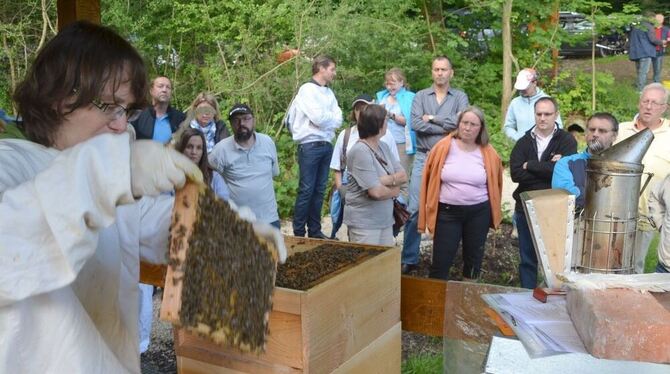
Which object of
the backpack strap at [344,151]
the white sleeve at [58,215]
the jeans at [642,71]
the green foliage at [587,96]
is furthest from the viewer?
the jeans at [642,71]

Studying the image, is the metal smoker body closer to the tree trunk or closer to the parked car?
the tree trunk

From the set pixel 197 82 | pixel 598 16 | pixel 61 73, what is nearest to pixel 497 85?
pixel 598 16

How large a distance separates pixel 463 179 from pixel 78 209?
14.5 feet

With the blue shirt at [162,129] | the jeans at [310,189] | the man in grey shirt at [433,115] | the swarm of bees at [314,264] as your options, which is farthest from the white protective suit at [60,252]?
the jeans at [310,189]

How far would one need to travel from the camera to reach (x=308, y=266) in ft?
9.23

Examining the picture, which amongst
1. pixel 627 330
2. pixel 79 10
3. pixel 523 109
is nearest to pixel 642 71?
pixel 523 109

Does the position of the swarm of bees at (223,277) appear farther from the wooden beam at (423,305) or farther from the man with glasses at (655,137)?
the man with glasses at (655,137)

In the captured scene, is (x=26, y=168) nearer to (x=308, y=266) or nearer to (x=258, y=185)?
(x=308, y=266)

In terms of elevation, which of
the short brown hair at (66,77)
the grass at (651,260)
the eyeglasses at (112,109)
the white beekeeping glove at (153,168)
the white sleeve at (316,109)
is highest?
the short brown hair at (66,77)

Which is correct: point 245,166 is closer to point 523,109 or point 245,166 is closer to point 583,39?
point 523,109

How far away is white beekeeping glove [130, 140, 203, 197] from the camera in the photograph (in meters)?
1.36

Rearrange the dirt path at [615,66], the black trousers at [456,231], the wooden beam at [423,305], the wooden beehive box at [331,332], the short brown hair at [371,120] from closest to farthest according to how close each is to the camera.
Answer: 1. the wooden beehive box at [331,332]
2. the wooden beam at [423,305]
3. the short brown hair at [371,120]
4. the black trousers at [456,231]
5. the dirt path at [615,66]

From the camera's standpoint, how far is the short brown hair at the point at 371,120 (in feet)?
17.1

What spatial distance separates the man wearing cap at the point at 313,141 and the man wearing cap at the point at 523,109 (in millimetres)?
1861
